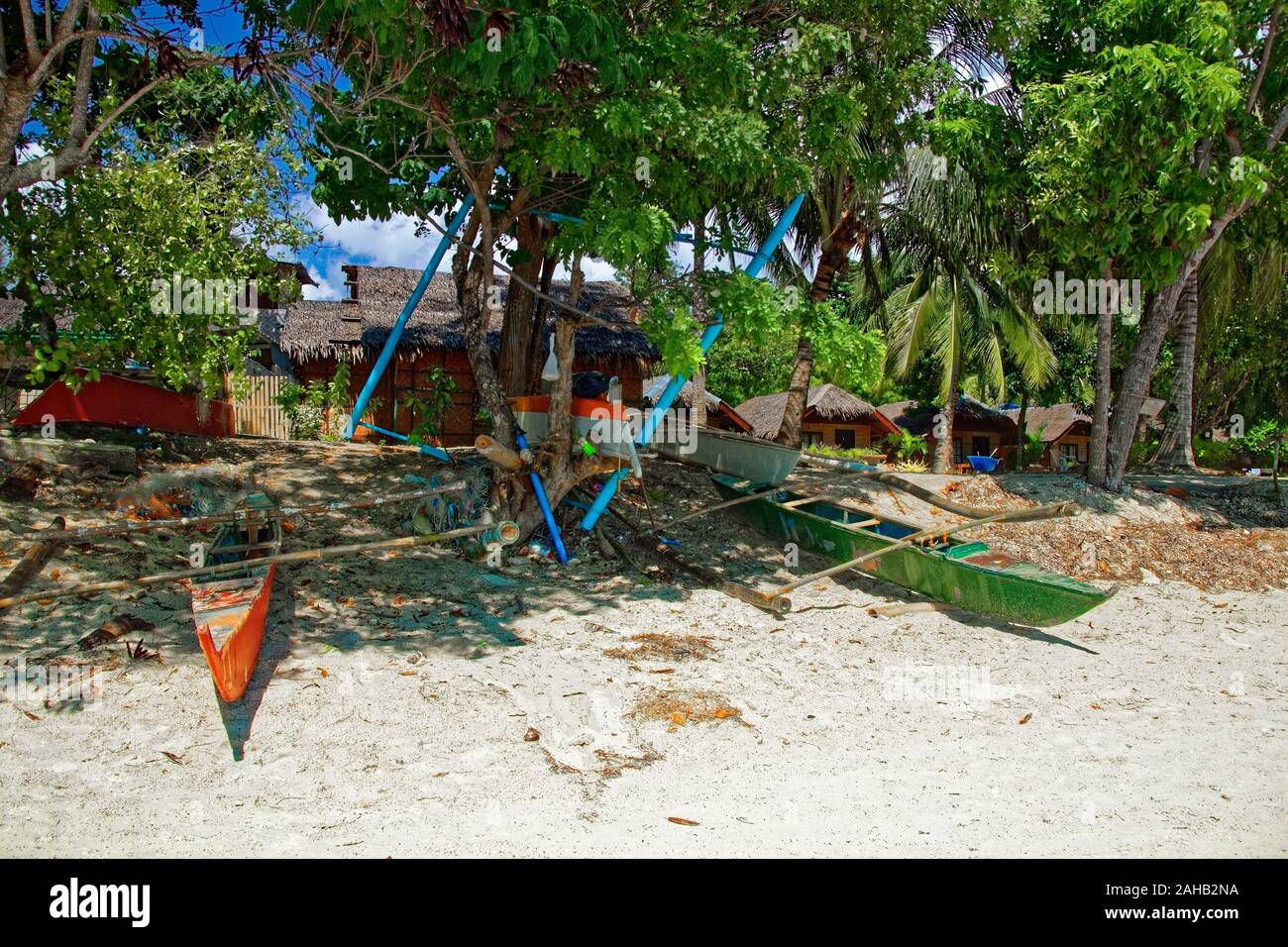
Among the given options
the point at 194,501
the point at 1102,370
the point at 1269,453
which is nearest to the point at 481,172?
the point at 194,501

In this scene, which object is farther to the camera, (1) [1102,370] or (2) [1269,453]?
(2) [1269,453]

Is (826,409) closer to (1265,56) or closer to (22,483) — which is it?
(1265,56)

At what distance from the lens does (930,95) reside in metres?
10.9

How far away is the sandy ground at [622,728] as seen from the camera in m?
4.57

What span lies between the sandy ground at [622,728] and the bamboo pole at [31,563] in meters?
0.18

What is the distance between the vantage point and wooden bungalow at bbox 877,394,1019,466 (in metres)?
27.5

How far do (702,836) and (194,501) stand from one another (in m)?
6.97

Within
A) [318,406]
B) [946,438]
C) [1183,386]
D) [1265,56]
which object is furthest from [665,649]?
[946,438]

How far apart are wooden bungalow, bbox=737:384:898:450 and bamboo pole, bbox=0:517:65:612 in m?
19.6

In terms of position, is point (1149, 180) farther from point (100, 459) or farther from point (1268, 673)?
point (100, 459)

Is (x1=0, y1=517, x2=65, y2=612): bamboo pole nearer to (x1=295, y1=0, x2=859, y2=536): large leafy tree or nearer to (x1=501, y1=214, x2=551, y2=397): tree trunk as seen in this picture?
(x1=295, y1=0, x2=859, y2=536): large leafy tree

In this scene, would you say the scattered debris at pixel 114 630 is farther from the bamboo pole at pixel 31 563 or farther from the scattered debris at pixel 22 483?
the scattered debris at pixel 22 483

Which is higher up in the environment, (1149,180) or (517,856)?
(1149,180)

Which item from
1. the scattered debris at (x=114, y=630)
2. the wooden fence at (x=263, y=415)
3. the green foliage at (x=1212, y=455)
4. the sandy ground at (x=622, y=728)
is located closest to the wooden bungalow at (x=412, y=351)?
the wooden fence at (x=263, y=415)
